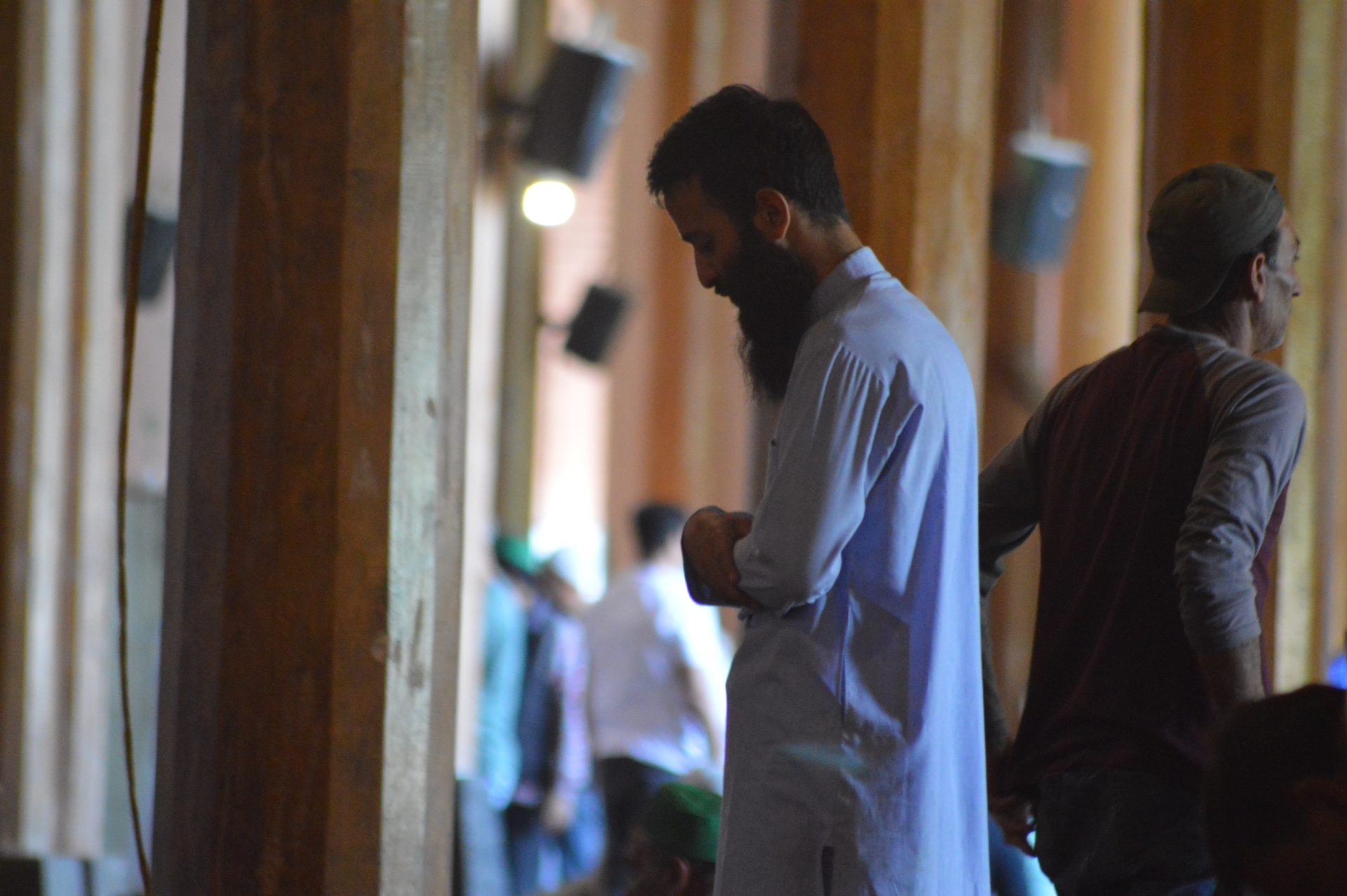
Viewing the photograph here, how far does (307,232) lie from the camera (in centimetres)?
210

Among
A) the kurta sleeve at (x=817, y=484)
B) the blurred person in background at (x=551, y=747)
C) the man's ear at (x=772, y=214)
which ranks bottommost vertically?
the blurred person in background at (x=551, y=747)

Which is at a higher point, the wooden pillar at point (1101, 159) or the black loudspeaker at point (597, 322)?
the wooden pillar at point (1101, 159)

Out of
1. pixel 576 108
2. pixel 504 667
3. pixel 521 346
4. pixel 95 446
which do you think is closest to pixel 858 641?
pixel 95 446

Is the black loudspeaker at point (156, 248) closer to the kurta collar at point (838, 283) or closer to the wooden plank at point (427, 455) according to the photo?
the wooden plank at point (427, 455)

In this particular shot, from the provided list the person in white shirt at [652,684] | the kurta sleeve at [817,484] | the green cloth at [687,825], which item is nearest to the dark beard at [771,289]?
the kurta sleeve at [817,484]

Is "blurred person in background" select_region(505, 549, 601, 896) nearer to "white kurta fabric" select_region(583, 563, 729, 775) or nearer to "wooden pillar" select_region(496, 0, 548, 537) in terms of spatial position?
"white kurta fabric" select_region(583, 563, 729, 775)

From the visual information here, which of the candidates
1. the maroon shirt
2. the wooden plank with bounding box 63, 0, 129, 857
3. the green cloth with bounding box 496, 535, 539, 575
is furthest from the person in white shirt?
the maroon shirt

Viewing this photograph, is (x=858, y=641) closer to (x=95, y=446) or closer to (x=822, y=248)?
(x=822, y=248)

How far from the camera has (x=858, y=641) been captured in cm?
178

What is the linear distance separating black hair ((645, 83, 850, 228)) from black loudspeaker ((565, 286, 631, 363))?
19.7 ft

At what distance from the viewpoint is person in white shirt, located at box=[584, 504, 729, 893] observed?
457 cm

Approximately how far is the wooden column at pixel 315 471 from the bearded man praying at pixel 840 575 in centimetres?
45

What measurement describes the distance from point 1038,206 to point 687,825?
180 inches

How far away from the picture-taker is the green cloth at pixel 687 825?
2660 mm
